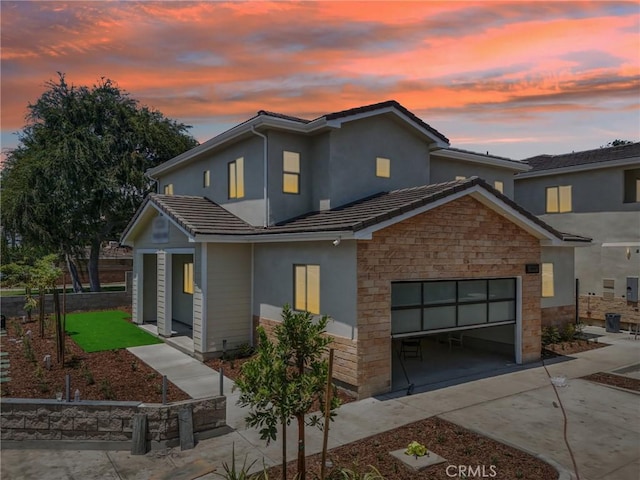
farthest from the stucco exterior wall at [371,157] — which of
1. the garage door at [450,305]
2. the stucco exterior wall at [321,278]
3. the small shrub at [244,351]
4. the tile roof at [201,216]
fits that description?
the small shrub at [244,351]

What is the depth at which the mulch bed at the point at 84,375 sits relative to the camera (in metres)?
10.0

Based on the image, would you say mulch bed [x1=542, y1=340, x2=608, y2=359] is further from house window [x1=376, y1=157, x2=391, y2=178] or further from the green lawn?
the green lawn

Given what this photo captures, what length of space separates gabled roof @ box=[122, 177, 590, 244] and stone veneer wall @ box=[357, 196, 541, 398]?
1.37 ft

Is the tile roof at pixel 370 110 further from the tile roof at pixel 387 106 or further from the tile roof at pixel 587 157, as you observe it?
the tile roof at pixel 587 157

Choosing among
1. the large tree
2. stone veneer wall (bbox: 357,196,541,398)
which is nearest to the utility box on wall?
stone veneer wall (bbox: 357,196,541,398)

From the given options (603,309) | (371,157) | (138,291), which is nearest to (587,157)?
(603,309)

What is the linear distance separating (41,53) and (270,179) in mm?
7180

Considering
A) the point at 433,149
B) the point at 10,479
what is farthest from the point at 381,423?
the point at 433,149

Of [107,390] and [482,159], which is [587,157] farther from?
[107,390]

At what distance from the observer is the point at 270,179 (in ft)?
47.5

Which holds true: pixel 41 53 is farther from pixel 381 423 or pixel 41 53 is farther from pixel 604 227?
pixel 604 227

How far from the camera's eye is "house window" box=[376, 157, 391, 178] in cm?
1547

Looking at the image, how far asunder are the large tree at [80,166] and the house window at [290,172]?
1803cm

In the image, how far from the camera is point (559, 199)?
2244 centimetres
